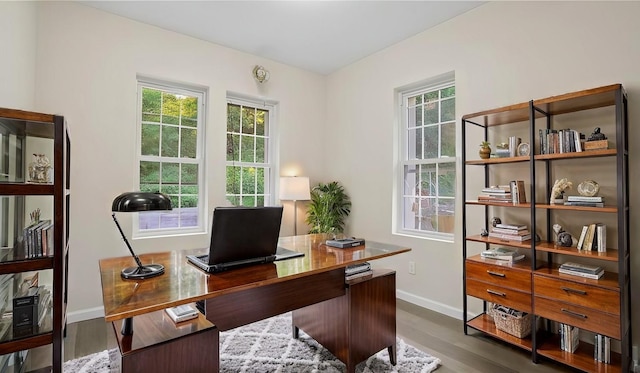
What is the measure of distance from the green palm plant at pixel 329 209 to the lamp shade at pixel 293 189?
8.1 inches

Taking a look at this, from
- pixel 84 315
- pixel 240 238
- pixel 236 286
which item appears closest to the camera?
pixel 236 286

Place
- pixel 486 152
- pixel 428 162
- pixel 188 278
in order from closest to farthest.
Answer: pixel 188 278 < pixel 486 152 < pixel 428 162

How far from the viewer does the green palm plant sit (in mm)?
4102

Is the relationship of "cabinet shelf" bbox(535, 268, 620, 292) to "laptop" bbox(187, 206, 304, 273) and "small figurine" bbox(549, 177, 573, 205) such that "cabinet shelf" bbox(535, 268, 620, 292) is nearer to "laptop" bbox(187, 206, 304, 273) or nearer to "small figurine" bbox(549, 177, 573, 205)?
"small figurine" bbox(549, 177, 573, 205)

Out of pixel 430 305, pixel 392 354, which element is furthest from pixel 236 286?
pixel 430 305

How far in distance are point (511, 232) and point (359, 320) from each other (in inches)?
56.6

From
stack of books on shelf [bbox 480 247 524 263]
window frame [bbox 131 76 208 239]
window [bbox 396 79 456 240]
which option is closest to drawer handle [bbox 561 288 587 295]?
stack of books on shelf [bbox 480 247 524 263]

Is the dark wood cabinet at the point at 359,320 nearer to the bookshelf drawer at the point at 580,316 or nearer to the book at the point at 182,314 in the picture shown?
the book at the point at 182,314

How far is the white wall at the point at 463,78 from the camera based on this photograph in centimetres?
221

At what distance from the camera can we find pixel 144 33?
3.22 m

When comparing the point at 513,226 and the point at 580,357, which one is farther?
the point at 513,226

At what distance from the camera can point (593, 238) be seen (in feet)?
6.97

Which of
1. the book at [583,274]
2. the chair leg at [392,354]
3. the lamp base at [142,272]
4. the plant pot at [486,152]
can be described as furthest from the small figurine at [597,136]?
the lamp base at [142,272]

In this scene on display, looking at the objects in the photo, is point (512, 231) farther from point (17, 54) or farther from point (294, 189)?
point (17, 54)
